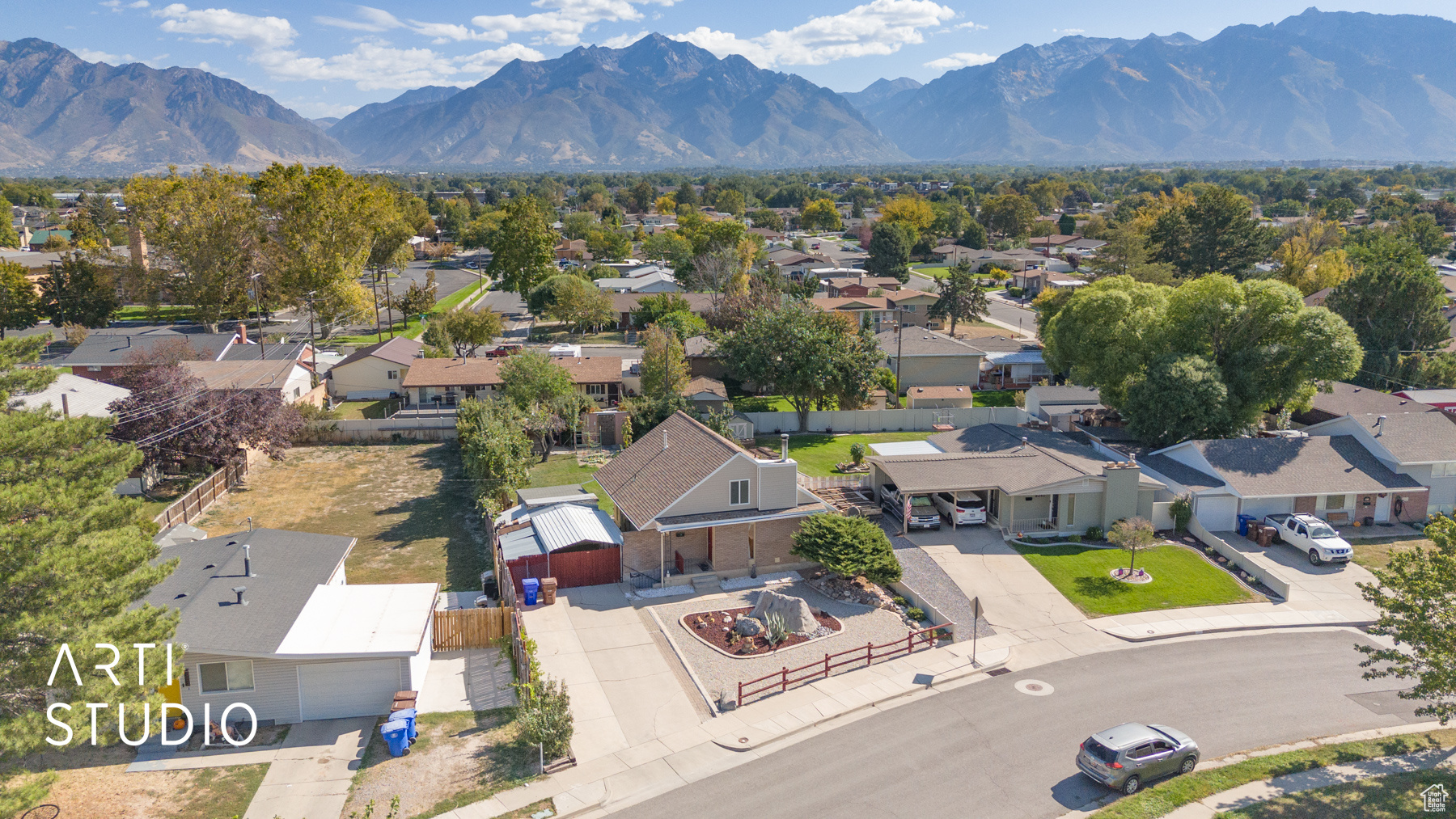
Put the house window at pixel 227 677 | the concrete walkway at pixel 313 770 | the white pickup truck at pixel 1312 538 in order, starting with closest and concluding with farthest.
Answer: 1. the concrete walkway at pixel 313 770
2. the house window at pixel 227 677
3. the white pickup truck at pixel 1312 538

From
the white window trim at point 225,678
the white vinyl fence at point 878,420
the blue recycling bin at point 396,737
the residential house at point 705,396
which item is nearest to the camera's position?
the blue recycling bin at point 396,737

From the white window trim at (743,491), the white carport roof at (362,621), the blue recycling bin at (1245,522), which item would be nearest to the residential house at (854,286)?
the blue recycling bin at (1245,522)

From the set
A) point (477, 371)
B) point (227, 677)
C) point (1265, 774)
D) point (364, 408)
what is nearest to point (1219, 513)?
point (1265, 774)

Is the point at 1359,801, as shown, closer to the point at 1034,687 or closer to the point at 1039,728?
the point at 1039,728

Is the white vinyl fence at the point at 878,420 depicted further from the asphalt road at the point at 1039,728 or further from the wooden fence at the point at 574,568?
the asphalt road at the point at 1039,728

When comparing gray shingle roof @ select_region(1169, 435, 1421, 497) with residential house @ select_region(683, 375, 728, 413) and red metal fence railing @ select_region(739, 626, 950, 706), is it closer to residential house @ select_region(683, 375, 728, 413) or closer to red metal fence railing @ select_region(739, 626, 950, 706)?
red metal fence railing @ select_region(739, 626, 950, 706)

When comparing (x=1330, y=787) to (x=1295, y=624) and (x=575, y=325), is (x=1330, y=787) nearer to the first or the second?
(x=1295, y=624)
